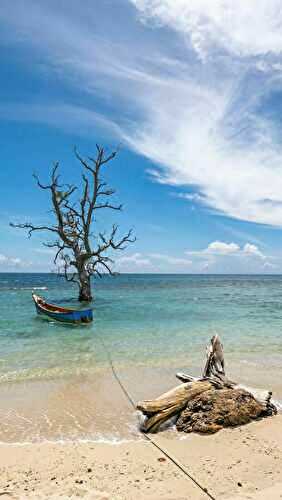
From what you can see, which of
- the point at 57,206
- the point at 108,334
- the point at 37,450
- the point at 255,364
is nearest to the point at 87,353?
the point at 108,334

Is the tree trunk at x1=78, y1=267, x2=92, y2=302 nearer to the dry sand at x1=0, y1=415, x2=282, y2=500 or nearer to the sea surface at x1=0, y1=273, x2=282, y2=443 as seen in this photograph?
the sea surface at x1=0, y1=273, x2=282, y2=443

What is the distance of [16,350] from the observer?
13141 mm

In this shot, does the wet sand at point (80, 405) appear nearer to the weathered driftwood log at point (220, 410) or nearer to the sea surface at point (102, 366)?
the sea surface at point (102, 366)

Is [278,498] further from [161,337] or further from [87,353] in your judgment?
[161,337]

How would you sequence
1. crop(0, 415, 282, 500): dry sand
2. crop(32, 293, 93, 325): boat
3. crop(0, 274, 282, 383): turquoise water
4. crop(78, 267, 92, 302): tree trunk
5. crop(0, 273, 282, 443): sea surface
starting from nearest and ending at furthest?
1. crop(0, 415, 282, 500): dry sand
2. crop(0, 273, 282, 443): sea surface
3. crop(0, 274, 282, 383): turquoise water
4. crop(32, 293, 93, 325): boat
5. crop(78, 267, 92, 302): tree trunk

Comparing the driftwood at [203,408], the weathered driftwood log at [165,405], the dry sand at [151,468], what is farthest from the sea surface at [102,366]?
the dry sand at [151,468]

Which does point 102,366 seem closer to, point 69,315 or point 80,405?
point 80,405

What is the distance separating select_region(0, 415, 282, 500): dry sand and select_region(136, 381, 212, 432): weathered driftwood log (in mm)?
289

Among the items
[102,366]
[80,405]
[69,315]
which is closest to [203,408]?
[80,405]

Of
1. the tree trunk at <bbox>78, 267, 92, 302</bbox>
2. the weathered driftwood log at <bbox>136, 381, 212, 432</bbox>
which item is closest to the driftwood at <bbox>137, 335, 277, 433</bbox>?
the weathered driftwood log at <bbox>136, 381, 212, 432</bbox>

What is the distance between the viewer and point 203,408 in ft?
22.1

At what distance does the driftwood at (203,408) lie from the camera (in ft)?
21.5

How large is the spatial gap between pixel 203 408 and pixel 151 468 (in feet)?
6.06

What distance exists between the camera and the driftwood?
654cm
